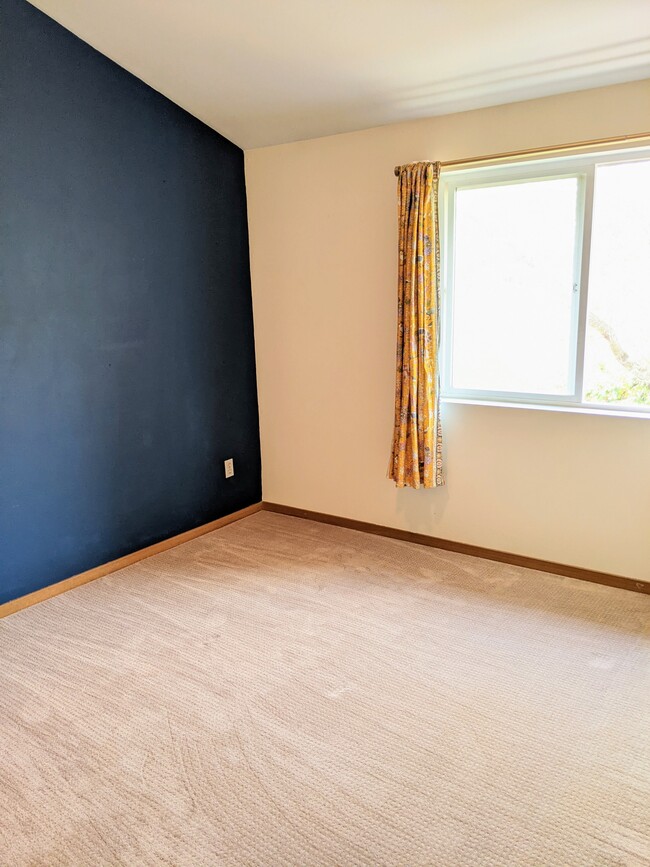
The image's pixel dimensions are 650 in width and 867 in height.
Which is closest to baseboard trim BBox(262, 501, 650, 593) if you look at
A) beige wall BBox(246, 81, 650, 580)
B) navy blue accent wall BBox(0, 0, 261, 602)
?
beige wall BBox(246, 81, 650, 580)

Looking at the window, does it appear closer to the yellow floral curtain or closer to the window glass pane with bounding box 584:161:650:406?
the window glass pane with bounding box 584:161:650:406

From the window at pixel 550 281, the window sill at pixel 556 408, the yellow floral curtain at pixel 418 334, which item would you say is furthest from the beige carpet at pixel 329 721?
the window at pixel 550 281

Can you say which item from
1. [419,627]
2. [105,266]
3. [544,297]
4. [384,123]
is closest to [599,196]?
[544,297]

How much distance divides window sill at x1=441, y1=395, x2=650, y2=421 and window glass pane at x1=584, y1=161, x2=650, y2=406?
0.06m

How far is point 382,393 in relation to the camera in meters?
3.43

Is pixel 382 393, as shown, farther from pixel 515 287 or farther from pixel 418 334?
pixel 515 287

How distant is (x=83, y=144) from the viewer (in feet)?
9.36

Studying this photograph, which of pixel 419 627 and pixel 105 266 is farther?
pixel 105 266

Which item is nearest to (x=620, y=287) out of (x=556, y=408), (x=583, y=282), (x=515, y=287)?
(x=583, y=282)

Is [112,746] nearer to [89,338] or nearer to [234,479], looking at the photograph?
[89,338]

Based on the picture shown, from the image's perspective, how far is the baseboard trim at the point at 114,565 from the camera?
9.13ft

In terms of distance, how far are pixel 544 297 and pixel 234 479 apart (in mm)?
2114

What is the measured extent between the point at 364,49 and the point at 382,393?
164 centimetres

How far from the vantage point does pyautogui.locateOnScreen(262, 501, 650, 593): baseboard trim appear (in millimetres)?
2861
